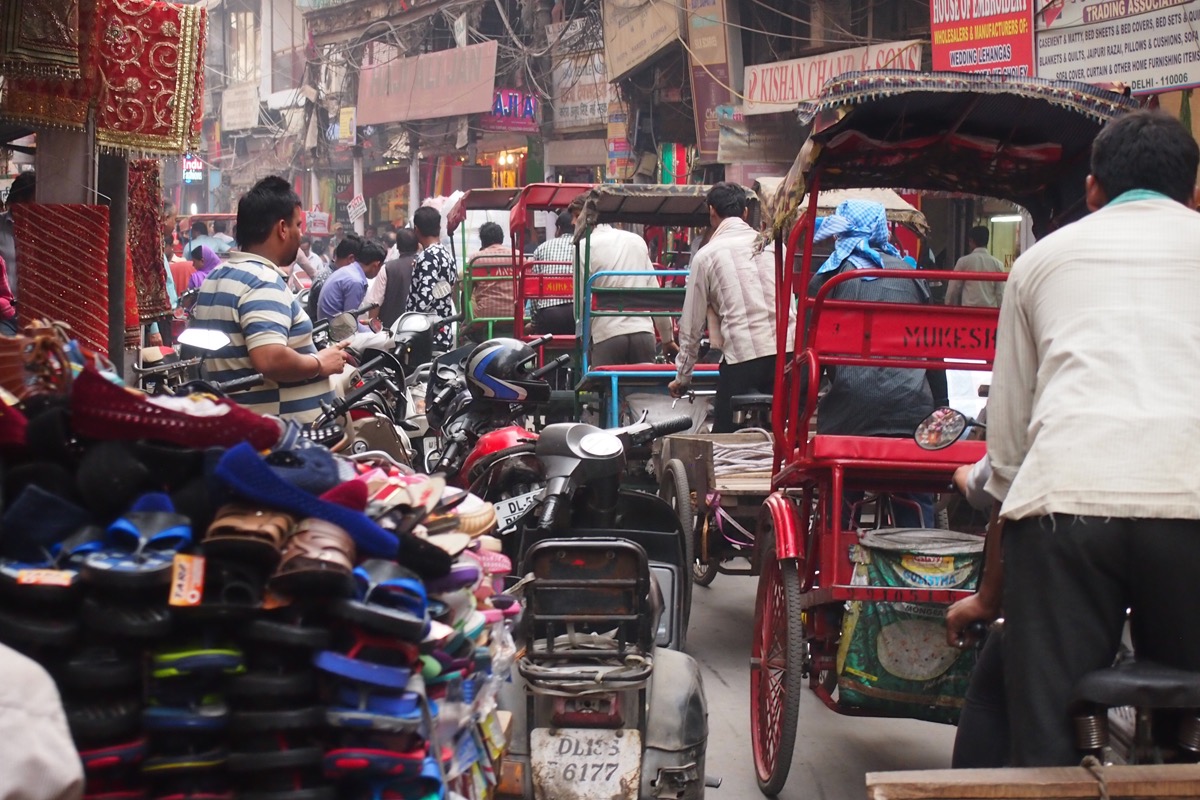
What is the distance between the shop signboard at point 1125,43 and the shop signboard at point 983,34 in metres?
0.15

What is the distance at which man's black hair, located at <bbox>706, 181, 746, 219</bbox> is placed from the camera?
704 centimetres

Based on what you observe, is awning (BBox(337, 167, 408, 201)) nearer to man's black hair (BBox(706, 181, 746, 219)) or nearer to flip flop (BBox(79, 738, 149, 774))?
man's black hair (BBox(706, 181, 746, 219))

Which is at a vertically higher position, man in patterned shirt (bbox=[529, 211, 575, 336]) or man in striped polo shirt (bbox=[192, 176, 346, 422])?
man in patterned shirt (bbox=[529, 211, 575, 336])

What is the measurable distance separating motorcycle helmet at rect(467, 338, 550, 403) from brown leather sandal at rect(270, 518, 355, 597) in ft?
13.2


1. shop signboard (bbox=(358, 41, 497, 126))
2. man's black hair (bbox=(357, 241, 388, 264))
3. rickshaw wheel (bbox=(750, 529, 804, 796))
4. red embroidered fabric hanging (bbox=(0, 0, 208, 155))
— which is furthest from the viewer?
shop signboard (bbox=(358, 41, 497, 126))

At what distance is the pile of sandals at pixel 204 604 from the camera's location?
1783 millimetres

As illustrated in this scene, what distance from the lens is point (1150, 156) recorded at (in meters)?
2.66

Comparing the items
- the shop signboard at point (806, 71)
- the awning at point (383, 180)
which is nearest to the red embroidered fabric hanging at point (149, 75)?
the shop signboard at point (806, 71)

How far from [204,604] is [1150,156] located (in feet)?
6.84

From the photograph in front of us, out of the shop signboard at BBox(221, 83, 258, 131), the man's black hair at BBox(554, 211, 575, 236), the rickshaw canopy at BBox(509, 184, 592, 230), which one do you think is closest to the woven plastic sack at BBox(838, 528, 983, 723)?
the rickshaw canopy at BBox(509, 184, 592, 230)

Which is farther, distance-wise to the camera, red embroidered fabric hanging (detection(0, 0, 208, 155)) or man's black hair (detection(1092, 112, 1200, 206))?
red embroidered fabric hanging (detection(0, 0, 208, 155))

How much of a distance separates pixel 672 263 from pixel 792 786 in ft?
34.6

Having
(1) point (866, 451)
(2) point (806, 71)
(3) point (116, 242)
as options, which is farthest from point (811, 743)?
(2) point (806, 71)

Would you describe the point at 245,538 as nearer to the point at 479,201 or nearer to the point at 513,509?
the point at 513,509
